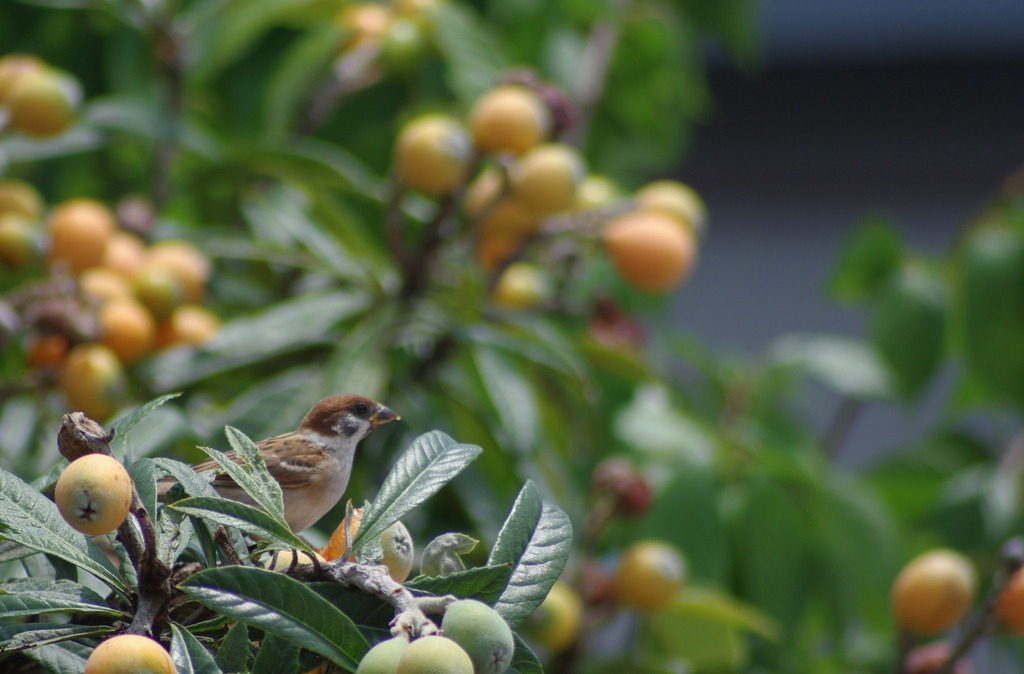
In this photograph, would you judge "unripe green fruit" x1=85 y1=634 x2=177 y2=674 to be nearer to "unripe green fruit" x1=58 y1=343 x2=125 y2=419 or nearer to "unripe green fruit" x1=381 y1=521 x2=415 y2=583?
"unripe green fruit" x1=381 y1=521 x2=415 y2=583

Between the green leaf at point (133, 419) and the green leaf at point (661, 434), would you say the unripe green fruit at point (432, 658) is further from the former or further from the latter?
the green leaf at point (661, 434)

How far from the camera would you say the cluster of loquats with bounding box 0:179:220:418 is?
2.86ft

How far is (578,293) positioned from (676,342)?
47cm

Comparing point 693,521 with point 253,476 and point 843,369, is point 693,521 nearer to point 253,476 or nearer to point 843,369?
point 843,369

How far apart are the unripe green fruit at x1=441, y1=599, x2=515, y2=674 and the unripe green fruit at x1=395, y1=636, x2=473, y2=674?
2 centimetres

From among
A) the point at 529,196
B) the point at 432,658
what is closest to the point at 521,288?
the point at 529,196

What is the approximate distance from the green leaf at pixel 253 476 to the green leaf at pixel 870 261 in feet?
4.96

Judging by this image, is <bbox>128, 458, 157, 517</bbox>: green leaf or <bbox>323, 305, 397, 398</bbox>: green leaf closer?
<bbox>128, 458, 157, 517</bbox>: green leaf

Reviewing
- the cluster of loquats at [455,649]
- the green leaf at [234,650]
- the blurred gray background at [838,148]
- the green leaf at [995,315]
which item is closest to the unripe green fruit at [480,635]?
the cluster of loquats at [455,649]

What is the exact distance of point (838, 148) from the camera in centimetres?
373

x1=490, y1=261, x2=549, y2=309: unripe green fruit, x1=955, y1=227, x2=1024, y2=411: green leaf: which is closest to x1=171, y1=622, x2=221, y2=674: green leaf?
x1=490, y1=261, x2=549, y2=309: unripe green fruit

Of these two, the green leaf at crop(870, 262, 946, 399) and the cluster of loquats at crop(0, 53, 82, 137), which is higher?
the cluster of loquats at crop(0, 53, 82, 137)

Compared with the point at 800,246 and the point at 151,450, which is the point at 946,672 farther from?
the point at 800,246

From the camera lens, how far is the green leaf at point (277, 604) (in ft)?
1.34
